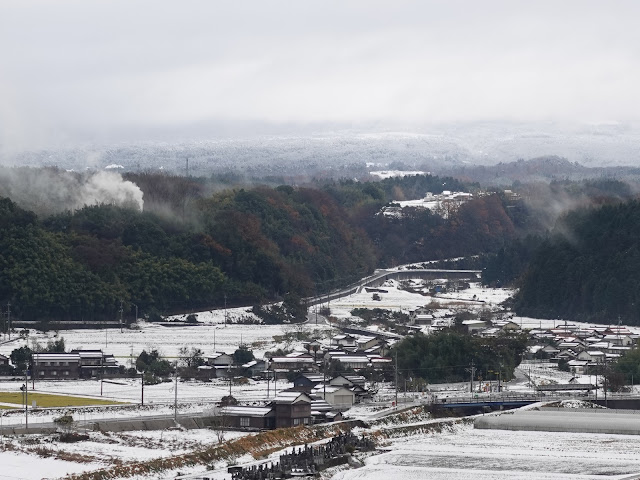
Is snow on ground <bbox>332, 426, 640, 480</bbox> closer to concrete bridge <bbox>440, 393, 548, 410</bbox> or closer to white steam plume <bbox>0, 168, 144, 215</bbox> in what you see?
concrete bridge <bbox>440, 393, 548, 410</bbox>

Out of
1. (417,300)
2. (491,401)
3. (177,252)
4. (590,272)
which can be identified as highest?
(177,252)

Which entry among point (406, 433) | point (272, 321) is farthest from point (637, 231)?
point (406, 433)

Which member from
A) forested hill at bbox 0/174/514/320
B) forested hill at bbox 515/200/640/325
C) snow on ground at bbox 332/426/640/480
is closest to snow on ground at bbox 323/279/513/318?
forested hill at bbox 0/174/514/320

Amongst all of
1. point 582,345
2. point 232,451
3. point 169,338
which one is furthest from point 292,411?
point 582,345

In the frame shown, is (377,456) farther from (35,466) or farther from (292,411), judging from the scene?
(35,466)

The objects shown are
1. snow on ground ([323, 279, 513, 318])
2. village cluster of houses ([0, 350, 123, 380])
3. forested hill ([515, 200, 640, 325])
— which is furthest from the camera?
snow on ground ([323, 279, 513, 318])

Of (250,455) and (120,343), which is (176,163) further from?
(250,455)
